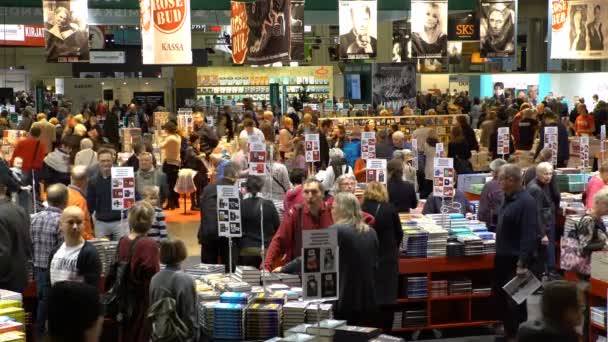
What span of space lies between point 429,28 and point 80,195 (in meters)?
10.2

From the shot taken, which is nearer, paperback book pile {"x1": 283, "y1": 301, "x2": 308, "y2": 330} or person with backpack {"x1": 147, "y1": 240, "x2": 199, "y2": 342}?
person with backpack {"x1": 147, "y1": 240, "x2": 199, "y2": 342}

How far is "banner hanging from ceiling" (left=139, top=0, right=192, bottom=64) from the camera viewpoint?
15.6 metres

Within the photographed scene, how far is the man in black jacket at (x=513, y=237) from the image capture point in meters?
8.16

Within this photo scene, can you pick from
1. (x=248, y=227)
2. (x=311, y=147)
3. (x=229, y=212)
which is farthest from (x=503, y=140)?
(x=229, y=212)

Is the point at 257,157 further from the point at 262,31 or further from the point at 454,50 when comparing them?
the point at 454,50

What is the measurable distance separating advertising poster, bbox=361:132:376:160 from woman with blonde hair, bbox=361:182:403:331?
647cm

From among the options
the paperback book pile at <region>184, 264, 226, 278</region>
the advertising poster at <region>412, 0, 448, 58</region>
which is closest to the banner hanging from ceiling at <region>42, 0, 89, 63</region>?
the advertising poster at <region>412, 0, 448, 58</region>

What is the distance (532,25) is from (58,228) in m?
31.2

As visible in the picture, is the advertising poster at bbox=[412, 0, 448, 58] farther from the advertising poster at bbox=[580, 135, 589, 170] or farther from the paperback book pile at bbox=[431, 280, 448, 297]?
the paperback book pile at bbox=[431, 280, 448, 297]

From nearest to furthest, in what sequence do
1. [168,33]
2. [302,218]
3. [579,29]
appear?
[302,218], [168,33], [579,29]

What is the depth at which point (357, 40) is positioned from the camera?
1811 centimetres

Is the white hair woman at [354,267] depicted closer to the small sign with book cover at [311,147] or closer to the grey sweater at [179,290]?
the grey sweater at [179,290]

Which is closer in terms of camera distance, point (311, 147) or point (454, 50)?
point (311, 147)

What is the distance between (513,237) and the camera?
27.1 feet
